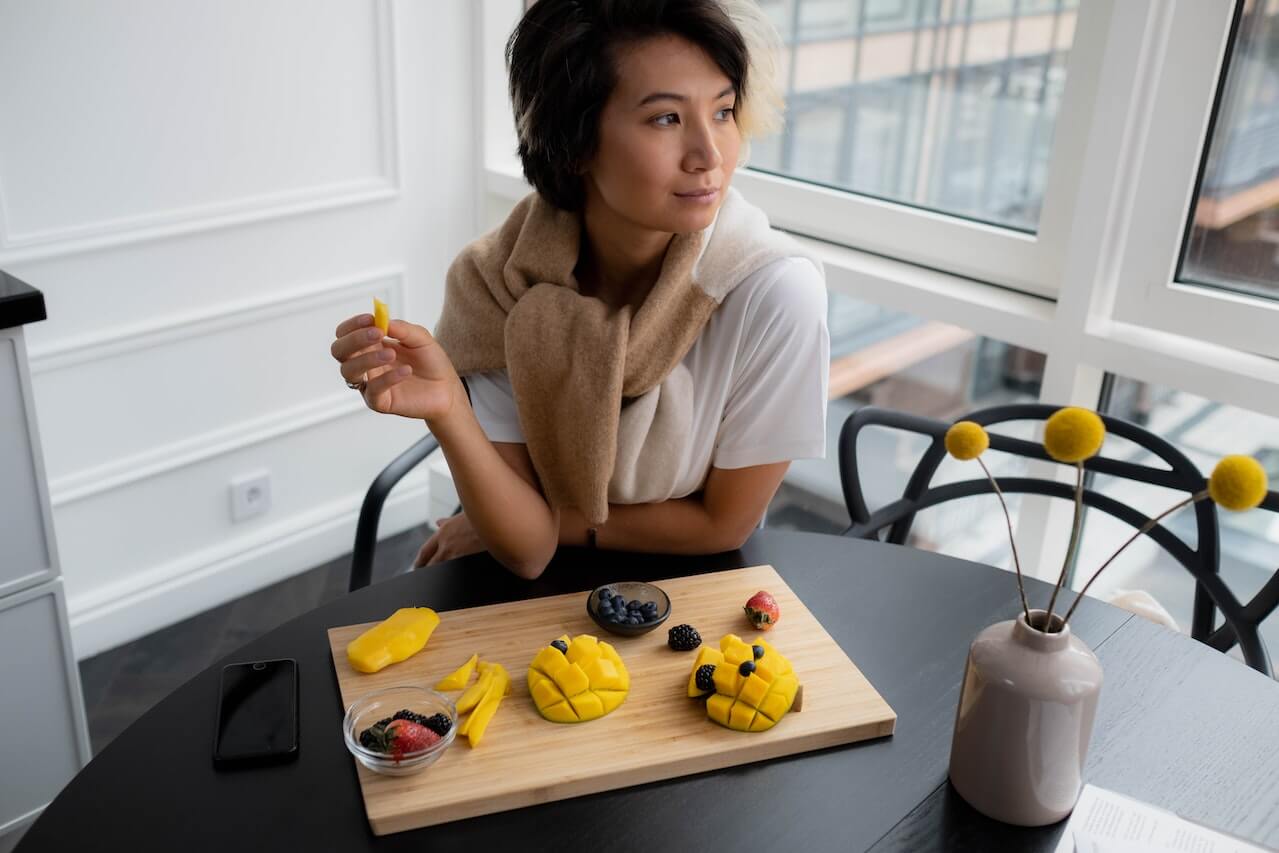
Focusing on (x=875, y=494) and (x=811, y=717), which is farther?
(x=875, y=494)

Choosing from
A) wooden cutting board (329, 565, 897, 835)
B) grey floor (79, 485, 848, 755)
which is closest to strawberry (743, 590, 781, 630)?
wooden cutting board (329, 565, 897, 835)

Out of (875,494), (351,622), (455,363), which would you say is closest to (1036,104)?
(875,494)

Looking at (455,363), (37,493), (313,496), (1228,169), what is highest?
(1228,169)

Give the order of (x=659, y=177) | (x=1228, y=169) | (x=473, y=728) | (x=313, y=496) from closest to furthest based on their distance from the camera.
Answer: (x=473, y=728), (x=659, y=177), (x=1228, y=169), (x=313, y=496)

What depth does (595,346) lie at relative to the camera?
1435 millimetres

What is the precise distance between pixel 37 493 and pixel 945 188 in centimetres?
167

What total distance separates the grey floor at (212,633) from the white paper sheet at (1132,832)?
155cm

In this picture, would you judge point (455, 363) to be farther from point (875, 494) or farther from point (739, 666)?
point (875, 494)

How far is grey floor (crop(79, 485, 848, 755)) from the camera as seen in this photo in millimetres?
2262

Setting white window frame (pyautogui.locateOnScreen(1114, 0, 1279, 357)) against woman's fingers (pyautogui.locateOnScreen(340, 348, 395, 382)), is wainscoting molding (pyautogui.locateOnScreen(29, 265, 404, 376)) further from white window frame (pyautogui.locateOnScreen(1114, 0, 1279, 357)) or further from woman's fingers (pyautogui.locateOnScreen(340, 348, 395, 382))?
white window frame (pyautogui.locateOnScreen(1114, 0, 1279, 357))

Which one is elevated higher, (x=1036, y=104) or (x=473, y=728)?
(x=1036, y=104)

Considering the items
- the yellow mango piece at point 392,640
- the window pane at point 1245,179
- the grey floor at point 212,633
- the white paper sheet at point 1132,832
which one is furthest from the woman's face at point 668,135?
the grey floor at point 212,633

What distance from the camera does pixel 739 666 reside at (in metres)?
1.16

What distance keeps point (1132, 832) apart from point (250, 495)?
6.70 ft
